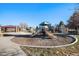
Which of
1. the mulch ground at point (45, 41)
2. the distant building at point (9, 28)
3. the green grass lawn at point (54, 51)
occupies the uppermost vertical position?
the distant building at point (9, 28)

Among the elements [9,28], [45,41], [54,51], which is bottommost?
[54,51]

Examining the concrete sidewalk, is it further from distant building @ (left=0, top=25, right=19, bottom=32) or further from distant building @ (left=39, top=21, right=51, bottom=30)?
distant building @ (left=39, top=21, right=51, bottom=30)

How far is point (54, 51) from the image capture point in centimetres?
378

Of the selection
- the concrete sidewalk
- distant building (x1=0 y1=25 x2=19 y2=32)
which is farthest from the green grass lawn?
distant building (x1=0 y1=25 x2=19 y2=32)

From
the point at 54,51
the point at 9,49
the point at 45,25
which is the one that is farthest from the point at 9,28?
the point at 54,51

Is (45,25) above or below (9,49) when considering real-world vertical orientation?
above

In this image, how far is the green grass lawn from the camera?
3.77 m

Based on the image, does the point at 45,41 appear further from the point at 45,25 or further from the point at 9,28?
the point at 9,28

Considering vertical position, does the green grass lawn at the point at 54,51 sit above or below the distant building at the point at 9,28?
below

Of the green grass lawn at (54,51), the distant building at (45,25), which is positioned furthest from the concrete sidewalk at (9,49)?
the distant building at (45,25)

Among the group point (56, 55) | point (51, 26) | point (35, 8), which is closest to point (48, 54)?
point (56, 55)

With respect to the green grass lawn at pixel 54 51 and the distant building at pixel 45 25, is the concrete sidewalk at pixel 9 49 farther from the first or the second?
the distant building at pixel 45 25

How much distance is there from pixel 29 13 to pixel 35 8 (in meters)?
0.10

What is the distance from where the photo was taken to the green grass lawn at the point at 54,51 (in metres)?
3.77
